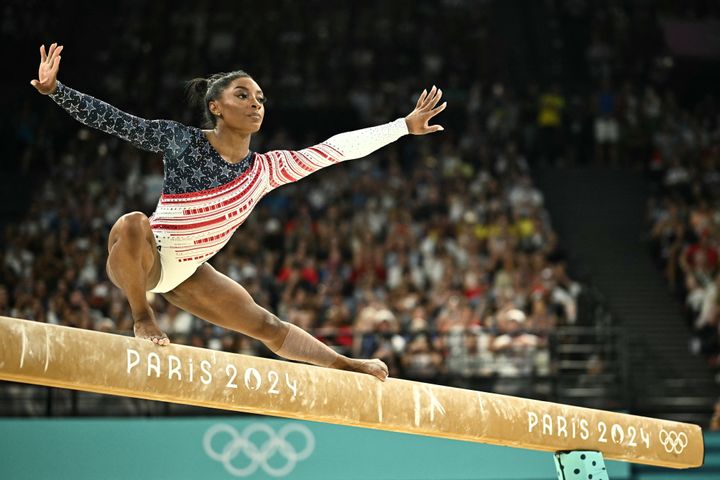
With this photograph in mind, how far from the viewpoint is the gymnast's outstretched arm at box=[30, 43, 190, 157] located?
4.22m

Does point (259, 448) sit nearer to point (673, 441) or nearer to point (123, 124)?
point (673, 441)

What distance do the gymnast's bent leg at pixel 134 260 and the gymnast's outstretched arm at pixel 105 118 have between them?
0.32 metres

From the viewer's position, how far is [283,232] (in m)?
13.2

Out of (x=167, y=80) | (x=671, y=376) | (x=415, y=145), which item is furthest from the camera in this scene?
(x=167, y=80)

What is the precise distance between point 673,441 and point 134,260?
2.81m

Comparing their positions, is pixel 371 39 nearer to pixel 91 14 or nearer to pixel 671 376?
pixel 91 14

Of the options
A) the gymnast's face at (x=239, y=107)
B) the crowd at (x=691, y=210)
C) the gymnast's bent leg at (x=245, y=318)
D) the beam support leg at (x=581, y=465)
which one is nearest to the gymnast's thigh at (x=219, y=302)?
the gymnast's bent leg at (x=245, y=318)

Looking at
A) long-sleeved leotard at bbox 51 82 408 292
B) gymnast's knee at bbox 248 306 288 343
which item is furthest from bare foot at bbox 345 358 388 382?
long-sleeved leotard at bbox 51 82 408 292

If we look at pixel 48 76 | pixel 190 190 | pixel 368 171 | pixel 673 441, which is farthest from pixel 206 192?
pixel 368 171

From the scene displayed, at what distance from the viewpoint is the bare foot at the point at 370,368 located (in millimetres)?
4621

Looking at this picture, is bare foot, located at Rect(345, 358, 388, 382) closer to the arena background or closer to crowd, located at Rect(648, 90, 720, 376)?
the arena background

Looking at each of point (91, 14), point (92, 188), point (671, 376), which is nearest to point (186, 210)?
point (671, 376)

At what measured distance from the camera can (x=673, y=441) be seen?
17.5ft

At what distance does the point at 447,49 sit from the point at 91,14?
6276 mm
